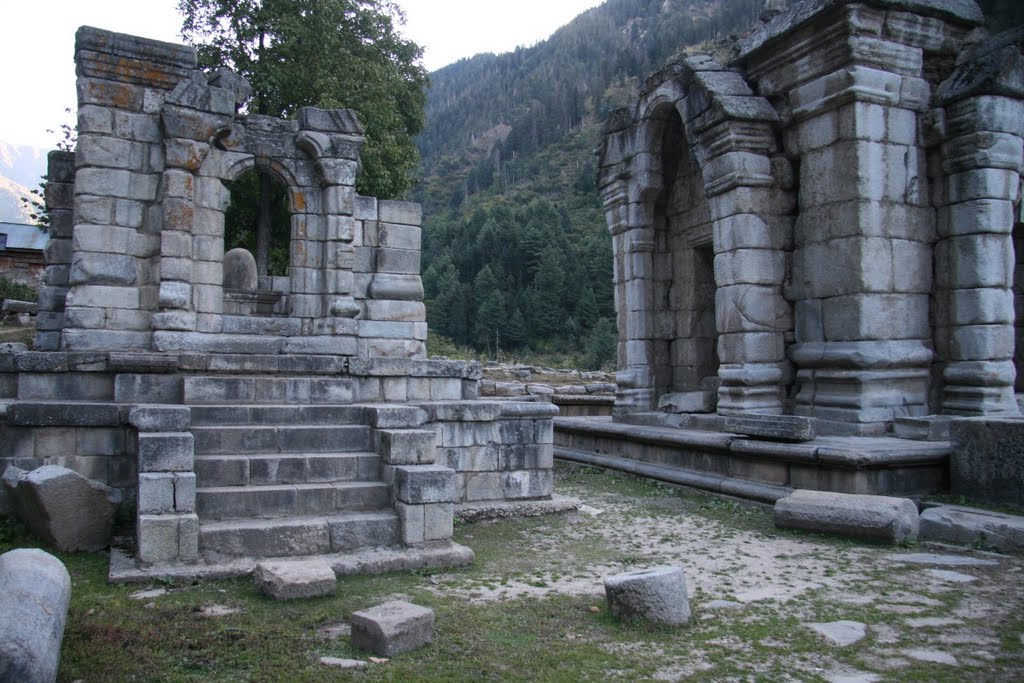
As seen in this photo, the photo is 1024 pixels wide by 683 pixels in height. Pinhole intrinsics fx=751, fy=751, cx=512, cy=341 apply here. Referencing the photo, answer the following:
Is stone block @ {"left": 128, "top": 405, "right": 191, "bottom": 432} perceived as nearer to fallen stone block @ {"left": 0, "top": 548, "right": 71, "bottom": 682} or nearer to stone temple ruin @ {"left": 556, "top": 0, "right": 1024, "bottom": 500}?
fallen stone block @ {"left": 0, "top": 548, "right": 71, "bottom": 682}

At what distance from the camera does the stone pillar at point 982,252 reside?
856 centimetres

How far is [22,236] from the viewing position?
3525cm

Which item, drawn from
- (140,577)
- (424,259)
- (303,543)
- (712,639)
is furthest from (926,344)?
(424,259)

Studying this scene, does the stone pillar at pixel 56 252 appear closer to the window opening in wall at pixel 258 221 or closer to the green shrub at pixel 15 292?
the window opening in wall at pixel 258 221

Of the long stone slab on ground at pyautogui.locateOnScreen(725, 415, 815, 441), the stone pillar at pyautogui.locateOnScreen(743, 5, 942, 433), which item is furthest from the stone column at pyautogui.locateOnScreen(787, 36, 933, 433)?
the long stone slab on ground at pyautogui.locateOnScreen(725, 415, 815, 441)

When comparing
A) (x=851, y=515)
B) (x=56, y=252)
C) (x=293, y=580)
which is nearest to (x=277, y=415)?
(x=293, y=580)

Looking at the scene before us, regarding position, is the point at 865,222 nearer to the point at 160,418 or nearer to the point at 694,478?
the point at 694,478

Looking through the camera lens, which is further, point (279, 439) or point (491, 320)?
point (491, 320)

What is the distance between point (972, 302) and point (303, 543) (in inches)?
305

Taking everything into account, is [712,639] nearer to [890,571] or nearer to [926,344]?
[890,571]

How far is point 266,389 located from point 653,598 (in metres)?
4.71

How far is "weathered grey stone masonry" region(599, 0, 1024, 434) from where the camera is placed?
8.62 meters

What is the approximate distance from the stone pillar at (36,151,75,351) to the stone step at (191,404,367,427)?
380cm

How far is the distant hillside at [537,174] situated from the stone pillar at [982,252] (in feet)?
26.8
